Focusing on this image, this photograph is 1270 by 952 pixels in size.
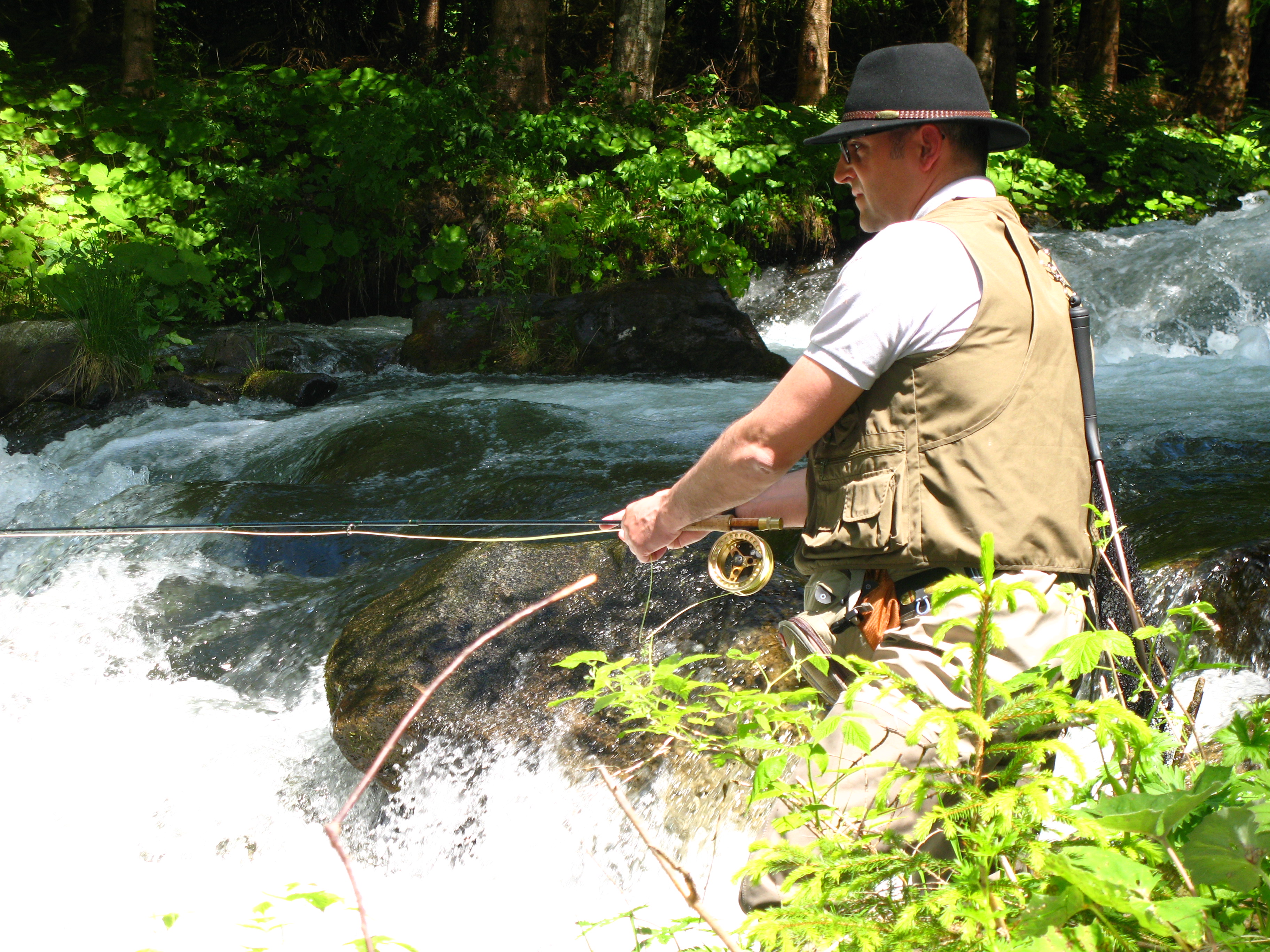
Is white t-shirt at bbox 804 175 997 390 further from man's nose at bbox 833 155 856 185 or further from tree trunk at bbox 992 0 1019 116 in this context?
tree trunk at bbox 992 0 1019 116

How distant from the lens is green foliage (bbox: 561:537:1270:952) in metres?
1.03

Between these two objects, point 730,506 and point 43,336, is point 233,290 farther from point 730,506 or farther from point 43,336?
point 730,506

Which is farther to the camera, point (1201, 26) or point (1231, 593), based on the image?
point (1201, 26)

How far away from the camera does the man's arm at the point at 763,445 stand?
1.81 metres

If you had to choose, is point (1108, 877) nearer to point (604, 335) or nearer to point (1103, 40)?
point (604, 335)

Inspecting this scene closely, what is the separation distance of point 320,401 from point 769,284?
530 centimetres

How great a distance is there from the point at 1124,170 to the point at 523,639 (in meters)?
12.6

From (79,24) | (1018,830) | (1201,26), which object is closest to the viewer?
(1018,830)

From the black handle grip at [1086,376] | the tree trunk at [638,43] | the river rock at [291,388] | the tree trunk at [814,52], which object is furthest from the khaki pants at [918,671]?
the tree trunk at [814,52]

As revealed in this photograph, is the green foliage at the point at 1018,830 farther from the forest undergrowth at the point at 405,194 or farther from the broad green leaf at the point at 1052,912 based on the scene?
the forest undergrowth at the point at 405,194

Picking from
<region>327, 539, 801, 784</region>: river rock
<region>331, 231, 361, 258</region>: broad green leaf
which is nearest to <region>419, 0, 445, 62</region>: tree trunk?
<region>331, 231, 361, 258</region>: broad green leaf

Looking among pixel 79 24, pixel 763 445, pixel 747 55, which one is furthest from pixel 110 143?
pixel 763 445

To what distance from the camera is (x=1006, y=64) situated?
15.2 metres

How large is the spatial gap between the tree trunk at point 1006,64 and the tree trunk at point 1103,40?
1894 mm
